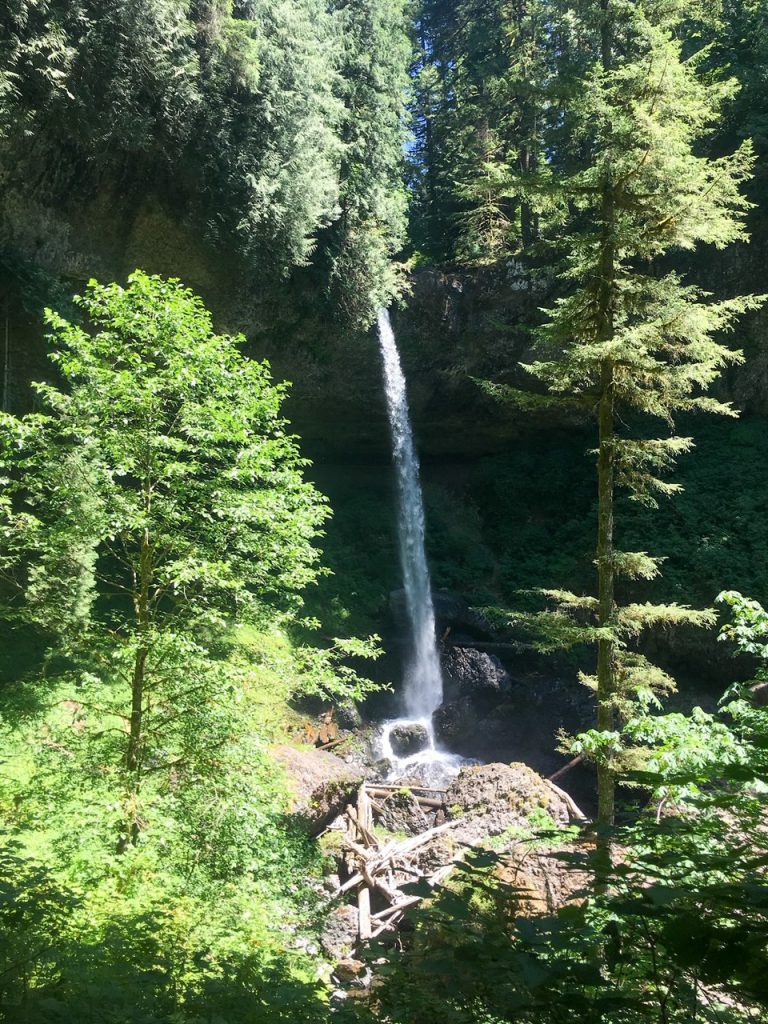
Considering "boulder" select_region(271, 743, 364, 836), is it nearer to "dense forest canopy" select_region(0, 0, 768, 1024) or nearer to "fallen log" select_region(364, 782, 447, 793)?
"dense forest canopy" select_region(0, 0, 768, 1024)

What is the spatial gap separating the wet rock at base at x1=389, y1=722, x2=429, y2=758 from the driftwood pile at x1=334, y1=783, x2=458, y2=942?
11.9 feet

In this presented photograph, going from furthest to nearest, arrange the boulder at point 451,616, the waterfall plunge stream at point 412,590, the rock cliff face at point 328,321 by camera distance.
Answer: the boulder at point 451,616, the waterfall plunge stream at point 412,590, the rock cliff face at point 328,321

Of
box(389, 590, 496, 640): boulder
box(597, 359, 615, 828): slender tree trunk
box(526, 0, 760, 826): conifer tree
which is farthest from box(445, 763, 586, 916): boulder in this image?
box(389, 590, 496, 640): boulder

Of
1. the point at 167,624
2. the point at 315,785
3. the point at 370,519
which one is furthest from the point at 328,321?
the point at 167,624

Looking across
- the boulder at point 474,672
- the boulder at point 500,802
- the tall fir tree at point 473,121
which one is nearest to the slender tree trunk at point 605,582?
the boulder at point 500,802

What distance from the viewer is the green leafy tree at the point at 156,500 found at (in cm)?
525

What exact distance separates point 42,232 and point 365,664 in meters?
11.0

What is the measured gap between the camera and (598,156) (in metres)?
6.36

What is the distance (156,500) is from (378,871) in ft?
18.3

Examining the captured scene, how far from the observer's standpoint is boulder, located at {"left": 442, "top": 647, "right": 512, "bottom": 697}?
1418cm

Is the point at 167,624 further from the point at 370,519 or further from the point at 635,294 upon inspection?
the point at 370,519

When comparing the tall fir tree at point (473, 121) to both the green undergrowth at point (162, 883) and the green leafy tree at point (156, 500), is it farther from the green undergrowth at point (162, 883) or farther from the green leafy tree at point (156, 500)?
the green undergrowth at point (162, 883)

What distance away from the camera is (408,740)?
43.9 ft

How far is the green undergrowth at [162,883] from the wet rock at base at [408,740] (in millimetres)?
6284
